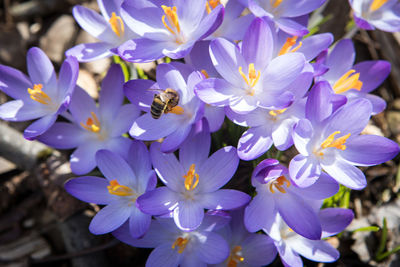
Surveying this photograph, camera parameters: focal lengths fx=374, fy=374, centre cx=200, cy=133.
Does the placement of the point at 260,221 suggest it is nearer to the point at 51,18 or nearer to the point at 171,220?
the point at 171,220

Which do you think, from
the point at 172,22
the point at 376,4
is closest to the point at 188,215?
the point at 172,22

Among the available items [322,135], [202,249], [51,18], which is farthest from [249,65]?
[51,18]

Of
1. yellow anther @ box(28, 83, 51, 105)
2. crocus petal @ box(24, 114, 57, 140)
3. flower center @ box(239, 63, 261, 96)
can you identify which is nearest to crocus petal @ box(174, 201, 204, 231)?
flower center @ box(239, 63, 261, 96)

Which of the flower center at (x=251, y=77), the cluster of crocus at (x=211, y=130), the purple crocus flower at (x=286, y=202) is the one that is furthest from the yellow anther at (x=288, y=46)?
the purple crocus flower at (x=286, y=202)

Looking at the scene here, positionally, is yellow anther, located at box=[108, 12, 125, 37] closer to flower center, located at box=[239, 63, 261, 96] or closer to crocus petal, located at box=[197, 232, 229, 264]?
flower center, located at box=[239, 63, 261, 96]

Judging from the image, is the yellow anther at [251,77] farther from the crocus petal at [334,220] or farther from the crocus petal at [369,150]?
the crocus petal at [334,220]

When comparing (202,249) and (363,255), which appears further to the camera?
(363,255)
